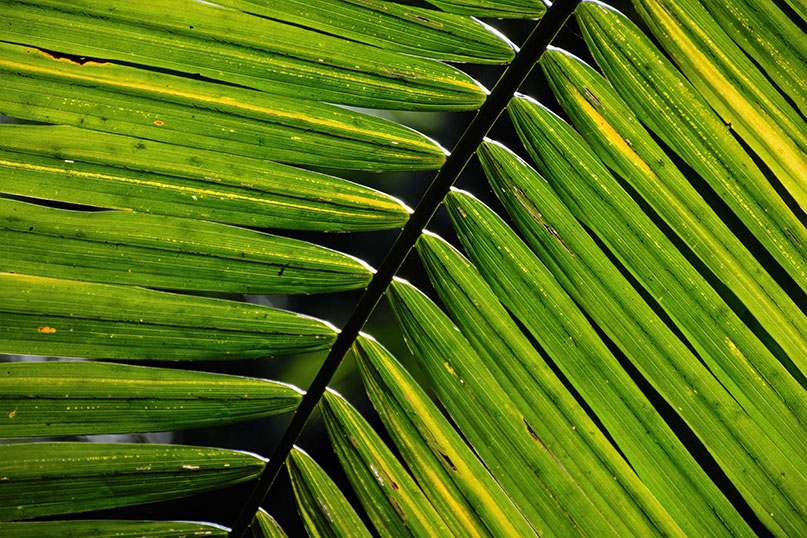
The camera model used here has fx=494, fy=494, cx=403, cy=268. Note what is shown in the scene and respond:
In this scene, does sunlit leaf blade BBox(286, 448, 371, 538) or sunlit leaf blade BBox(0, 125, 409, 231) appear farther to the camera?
sunlit leaf blade BBox(286, 448, 371, 538)

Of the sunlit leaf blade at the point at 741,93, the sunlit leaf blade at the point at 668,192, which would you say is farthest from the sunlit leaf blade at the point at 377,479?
the sunlit leaf blade at the point at 741,93

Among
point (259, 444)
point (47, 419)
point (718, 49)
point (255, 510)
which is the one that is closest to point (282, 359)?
point (259, 444)

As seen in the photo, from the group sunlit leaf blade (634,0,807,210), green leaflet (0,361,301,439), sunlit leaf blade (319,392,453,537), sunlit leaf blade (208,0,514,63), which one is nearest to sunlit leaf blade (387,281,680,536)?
sunlit leaf blade (319,392,453,537)

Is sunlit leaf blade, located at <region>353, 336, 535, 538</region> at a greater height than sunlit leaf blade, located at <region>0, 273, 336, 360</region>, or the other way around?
sunlit leaf blade, located at <region>0, 273, 336, 360</region>

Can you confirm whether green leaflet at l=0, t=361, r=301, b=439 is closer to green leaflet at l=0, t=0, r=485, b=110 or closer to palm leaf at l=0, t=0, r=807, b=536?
palm leaf at l=0, t=0, r=807, b=536

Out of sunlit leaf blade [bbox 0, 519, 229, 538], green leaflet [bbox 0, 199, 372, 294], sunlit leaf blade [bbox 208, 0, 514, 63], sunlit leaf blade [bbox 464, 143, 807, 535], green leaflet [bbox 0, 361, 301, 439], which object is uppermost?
sunlit leaf blade [bbox 208, 0, 514, 63]

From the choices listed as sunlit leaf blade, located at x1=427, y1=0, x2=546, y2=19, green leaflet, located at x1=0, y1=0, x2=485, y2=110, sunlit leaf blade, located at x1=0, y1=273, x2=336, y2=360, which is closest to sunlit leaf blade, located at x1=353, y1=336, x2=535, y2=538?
sunlit leaf blade, located at x1=0, y1=273, x2=336, y2=360

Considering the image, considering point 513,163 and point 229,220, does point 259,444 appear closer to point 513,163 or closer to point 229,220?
point 229,220
